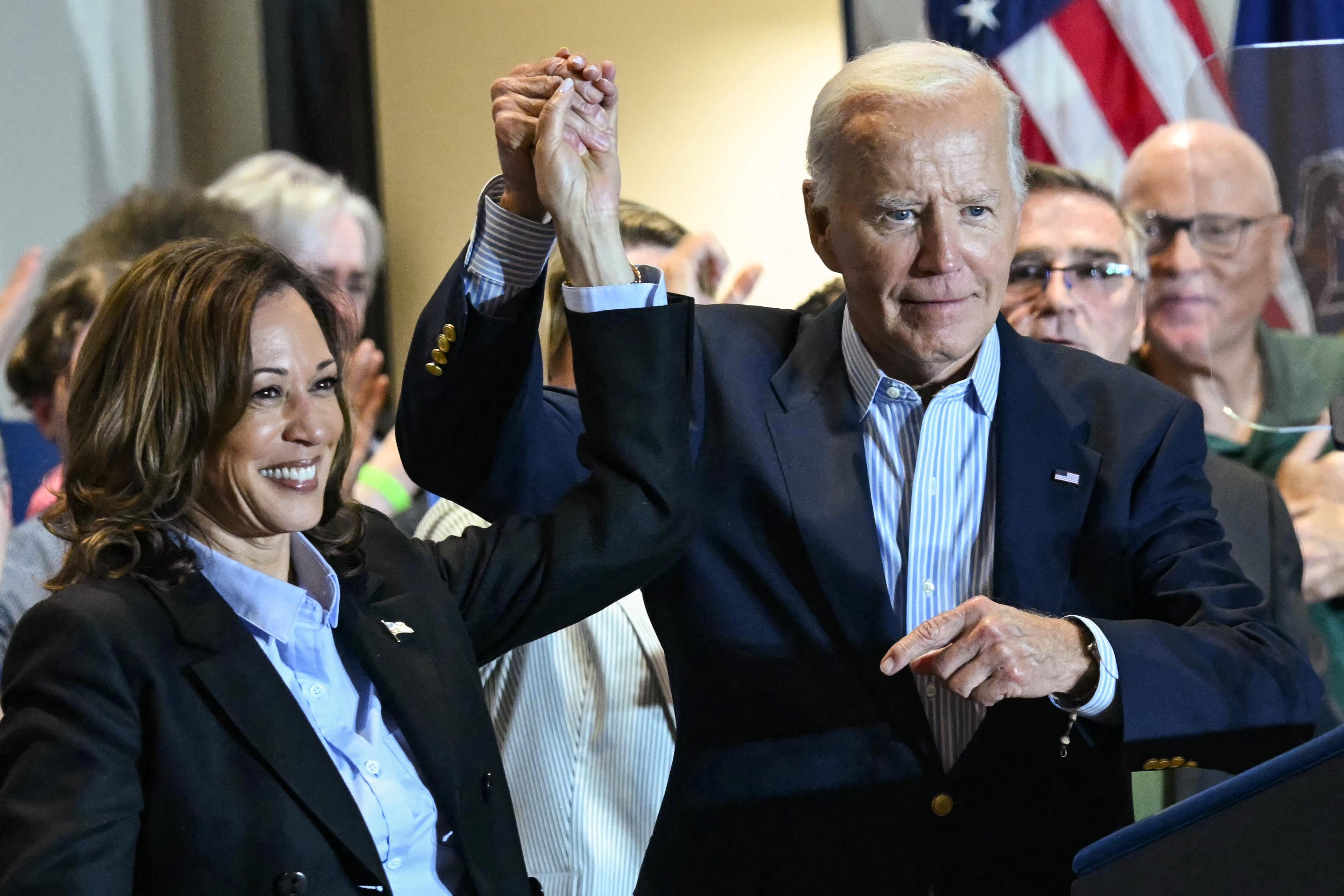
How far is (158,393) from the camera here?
136 centimetres

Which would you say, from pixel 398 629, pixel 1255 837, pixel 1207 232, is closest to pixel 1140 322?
pixel 1207 232

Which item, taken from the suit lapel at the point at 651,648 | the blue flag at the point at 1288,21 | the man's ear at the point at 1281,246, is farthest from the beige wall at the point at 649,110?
the suit lapel at the point at 651,648

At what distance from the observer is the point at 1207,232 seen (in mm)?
2699

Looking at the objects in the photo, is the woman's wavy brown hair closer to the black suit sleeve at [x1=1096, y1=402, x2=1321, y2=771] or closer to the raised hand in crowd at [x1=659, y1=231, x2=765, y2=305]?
the black suit sleeve at [x1=1096, y1=402, x2=1321, y2=771]

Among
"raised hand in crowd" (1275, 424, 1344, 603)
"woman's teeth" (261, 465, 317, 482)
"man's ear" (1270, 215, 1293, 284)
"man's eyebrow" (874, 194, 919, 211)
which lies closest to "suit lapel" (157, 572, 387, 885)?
"woman's teeth" (261, 465, 317, 482)

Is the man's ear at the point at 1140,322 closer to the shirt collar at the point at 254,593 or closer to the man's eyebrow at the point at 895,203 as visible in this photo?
the man's eyebrow at the point at 895,203

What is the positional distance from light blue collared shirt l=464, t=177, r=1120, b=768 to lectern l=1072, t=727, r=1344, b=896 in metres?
0.64

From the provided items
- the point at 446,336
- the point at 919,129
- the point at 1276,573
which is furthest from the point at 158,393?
the point at 1276,573

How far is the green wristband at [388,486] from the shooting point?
3510mm

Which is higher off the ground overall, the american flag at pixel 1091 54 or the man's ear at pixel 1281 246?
the american flag at pixel 1091 54

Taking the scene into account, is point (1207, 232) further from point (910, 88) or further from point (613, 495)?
point (613, 495)

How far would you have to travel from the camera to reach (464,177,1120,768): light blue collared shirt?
152 centimetres

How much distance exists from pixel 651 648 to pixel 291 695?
111cm

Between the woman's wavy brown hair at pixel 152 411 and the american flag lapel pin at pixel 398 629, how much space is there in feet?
0.68
